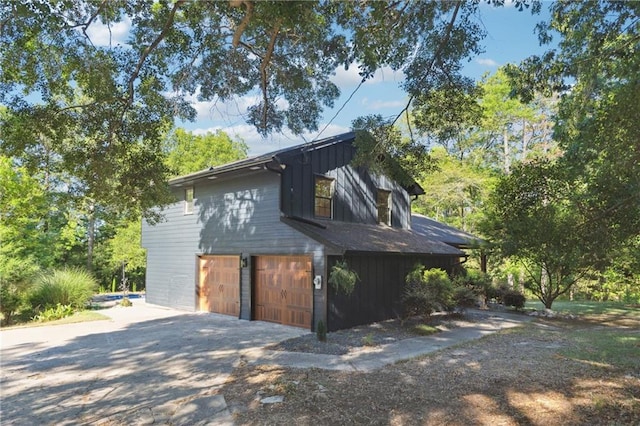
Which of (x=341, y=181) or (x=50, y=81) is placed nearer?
(x=50, y=81)

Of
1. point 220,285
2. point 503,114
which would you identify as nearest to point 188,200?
point 220,285

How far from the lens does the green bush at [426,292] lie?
455 inches

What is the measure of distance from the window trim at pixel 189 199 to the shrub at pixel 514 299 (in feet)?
41.6

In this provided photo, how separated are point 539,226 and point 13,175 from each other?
66.9ft

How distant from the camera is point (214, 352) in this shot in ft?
27.9

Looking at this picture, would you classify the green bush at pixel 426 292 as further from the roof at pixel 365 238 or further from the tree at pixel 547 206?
the tree at pixel 547 206

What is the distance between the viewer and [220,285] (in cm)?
1434

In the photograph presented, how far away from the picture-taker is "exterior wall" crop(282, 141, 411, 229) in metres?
12.3

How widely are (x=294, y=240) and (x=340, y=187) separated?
3.04 meters

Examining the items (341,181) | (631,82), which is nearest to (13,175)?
(341,181)

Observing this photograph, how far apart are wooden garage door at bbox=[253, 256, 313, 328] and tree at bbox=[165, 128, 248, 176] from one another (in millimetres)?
22387

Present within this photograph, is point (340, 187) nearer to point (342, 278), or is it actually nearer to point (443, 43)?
point (342, 278)

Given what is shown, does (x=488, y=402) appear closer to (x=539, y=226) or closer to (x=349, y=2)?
(x=539, y=226)

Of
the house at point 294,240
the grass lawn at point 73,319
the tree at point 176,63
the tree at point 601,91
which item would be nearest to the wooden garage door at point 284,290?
the house at point 294,240
